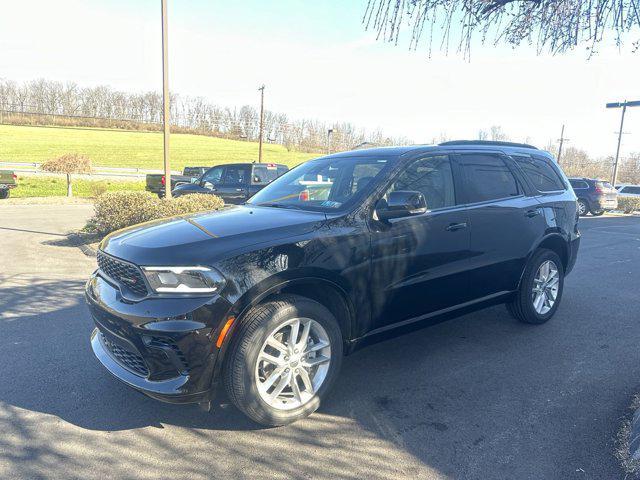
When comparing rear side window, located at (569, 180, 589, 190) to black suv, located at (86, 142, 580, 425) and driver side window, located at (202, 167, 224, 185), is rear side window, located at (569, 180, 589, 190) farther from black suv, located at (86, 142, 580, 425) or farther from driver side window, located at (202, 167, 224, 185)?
black suv, located at (86, 142, 580, 425)

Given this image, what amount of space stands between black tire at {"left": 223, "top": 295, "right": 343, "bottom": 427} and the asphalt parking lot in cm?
15

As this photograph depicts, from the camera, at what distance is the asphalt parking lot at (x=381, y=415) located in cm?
265

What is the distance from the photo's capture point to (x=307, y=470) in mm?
2609

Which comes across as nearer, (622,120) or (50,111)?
(622,120)

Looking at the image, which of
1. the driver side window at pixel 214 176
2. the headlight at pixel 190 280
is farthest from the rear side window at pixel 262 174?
the headlight at pixel 190 280

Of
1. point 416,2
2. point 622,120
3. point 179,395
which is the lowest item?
point 179,395

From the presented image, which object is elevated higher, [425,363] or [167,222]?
[167,222]

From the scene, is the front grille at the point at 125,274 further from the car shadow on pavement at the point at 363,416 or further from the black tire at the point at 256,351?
the car shadow on pavement at the point at 363,416

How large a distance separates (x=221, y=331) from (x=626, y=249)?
1151 centimetres

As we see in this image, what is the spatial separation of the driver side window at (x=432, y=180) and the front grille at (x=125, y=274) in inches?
79.5

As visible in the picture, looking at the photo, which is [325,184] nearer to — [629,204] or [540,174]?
[540,174]

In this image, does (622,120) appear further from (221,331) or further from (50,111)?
(50,111)

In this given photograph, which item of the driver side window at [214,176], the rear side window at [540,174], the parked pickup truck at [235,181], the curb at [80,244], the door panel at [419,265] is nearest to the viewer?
the door panel at [419,265]

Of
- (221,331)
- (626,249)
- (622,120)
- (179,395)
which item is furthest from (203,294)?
(622,120)
